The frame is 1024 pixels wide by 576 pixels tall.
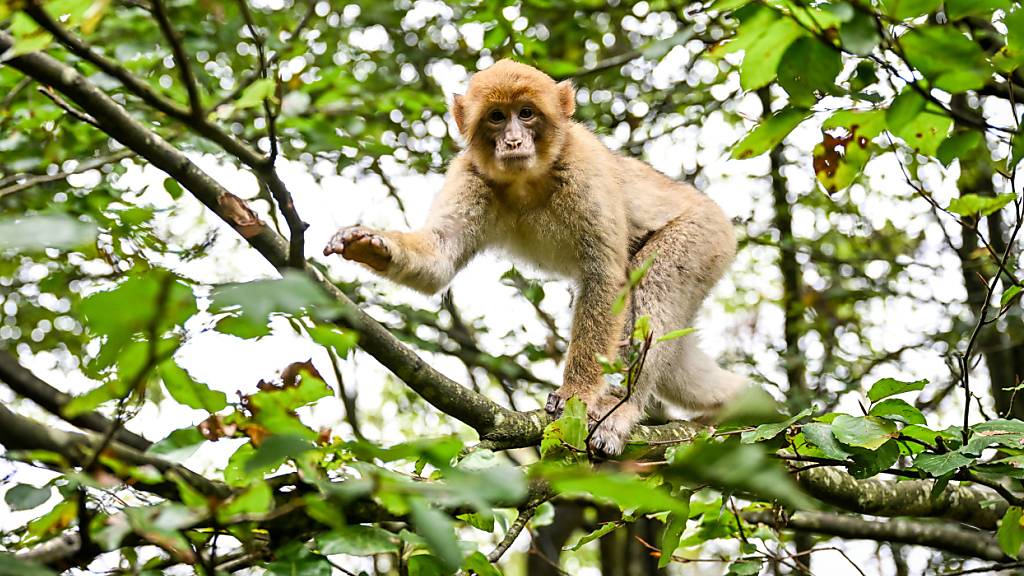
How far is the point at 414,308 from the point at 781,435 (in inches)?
224

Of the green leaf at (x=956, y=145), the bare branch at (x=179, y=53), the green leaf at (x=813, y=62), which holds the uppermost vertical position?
the green leaf at (x=956, y=145)

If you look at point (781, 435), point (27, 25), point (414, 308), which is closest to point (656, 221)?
point (414, 308)

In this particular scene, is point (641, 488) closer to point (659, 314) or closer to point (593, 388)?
point (593, 388)

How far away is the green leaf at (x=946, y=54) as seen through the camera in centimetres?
221

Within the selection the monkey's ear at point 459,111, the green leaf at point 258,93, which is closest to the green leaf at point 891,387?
the green leaf at point 258,93

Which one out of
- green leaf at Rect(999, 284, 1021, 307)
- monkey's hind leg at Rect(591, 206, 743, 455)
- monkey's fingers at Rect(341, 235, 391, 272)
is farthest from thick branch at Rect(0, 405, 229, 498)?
monkey's hind leg at Rect(591, 206, 743, 455)

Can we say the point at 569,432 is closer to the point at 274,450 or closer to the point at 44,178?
the point at 274,450

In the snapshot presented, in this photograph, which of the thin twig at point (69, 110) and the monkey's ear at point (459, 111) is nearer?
the thin twig at point (69, 110)

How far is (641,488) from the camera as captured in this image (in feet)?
4.42

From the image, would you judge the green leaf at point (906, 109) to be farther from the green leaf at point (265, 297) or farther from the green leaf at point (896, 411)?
the green leaf at point (265, 297)

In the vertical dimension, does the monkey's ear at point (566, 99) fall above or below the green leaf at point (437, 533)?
above

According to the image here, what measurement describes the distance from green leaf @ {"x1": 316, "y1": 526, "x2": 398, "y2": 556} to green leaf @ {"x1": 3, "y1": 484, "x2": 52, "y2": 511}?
2.26ft

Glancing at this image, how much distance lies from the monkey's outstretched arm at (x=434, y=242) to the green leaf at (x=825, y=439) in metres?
2.58

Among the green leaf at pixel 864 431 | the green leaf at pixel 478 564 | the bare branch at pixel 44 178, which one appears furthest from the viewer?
the bare branch at pixel 44 178
